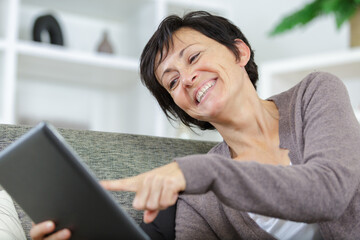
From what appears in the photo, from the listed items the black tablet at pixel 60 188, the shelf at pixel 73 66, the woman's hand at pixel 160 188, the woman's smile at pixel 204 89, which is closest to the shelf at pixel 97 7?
the shelf at pixel 73 66

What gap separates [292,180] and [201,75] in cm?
56

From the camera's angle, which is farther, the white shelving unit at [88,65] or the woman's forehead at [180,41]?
the white shelving unit at [88,65]

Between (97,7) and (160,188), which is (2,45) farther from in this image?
(160,188)

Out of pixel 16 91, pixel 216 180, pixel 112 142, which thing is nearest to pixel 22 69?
pixel 16 91

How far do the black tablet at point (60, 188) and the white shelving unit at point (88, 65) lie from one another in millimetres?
1925

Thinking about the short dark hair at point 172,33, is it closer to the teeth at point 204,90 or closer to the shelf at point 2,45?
the teeth at point 204,90

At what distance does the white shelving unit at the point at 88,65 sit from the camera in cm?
296

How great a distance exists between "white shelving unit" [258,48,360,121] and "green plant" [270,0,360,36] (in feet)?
0.58

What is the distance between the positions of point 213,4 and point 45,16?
3.37 feet

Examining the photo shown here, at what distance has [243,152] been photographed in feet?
4.80

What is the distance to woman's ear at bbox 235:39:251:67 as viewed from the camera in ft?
5.07

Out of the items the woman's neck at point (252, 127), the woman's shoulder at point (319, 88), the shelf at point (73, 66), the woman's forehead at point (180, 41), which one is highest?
the woman's forehead at point (180, 41)

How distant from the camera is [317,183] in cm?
94

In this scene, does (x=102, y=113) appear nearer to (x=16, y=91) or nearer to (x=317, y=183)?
(x=16, y=91)
